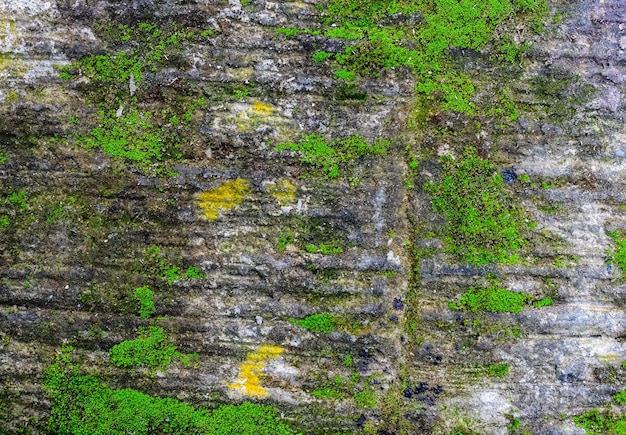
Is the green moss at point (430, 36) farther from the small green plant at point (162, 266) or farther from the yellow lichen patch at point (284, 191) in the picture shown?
the small green plant at point (162, 266)

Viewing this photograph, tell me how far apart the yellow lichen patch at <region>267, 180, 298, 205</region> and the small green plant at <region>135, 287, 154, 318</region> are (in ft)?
3.88

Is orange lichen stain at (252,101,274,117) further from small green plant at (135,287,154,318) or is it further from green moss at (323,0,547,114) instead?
small green plant at (135,287,154,318)

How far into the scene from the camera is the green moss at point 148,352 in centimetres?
370

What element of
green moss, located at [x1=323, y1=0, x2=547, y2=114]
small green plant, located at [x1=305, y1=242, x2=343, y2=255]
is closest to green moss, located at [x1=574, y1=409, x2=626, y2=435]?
small green plant, located at [x1=305, y1=242, x2=343, y2=255]

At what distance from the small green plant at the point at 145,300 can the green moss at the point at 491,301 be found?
2.26 m

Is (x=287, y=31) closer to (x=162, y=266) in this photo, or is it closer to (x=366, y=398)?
(x=162, y=266)

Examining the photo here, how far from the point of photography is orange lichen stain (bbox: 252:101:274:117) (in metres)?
3.82

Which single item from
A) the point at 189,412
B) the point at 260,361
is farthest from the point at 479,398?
the point at 189,412

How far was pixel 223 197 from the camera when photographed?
377cm

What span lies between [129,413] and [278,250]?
1627mm

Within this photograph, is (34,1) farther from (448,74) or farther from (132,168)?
(448,74)

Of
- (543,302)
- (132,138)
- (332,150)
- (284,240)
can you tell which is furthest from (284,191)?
(543,302)

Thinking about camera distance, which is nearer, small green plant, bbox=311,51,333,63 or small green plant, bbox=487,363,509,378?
small green plant, bbox=487,363,509,378

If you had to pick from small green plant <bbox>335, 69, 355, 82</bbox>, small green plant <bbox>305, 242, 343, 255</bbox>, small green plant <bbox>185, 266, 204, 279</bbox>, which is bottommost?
small green plant <bbox>185, 266, 204, 279</bbox>
